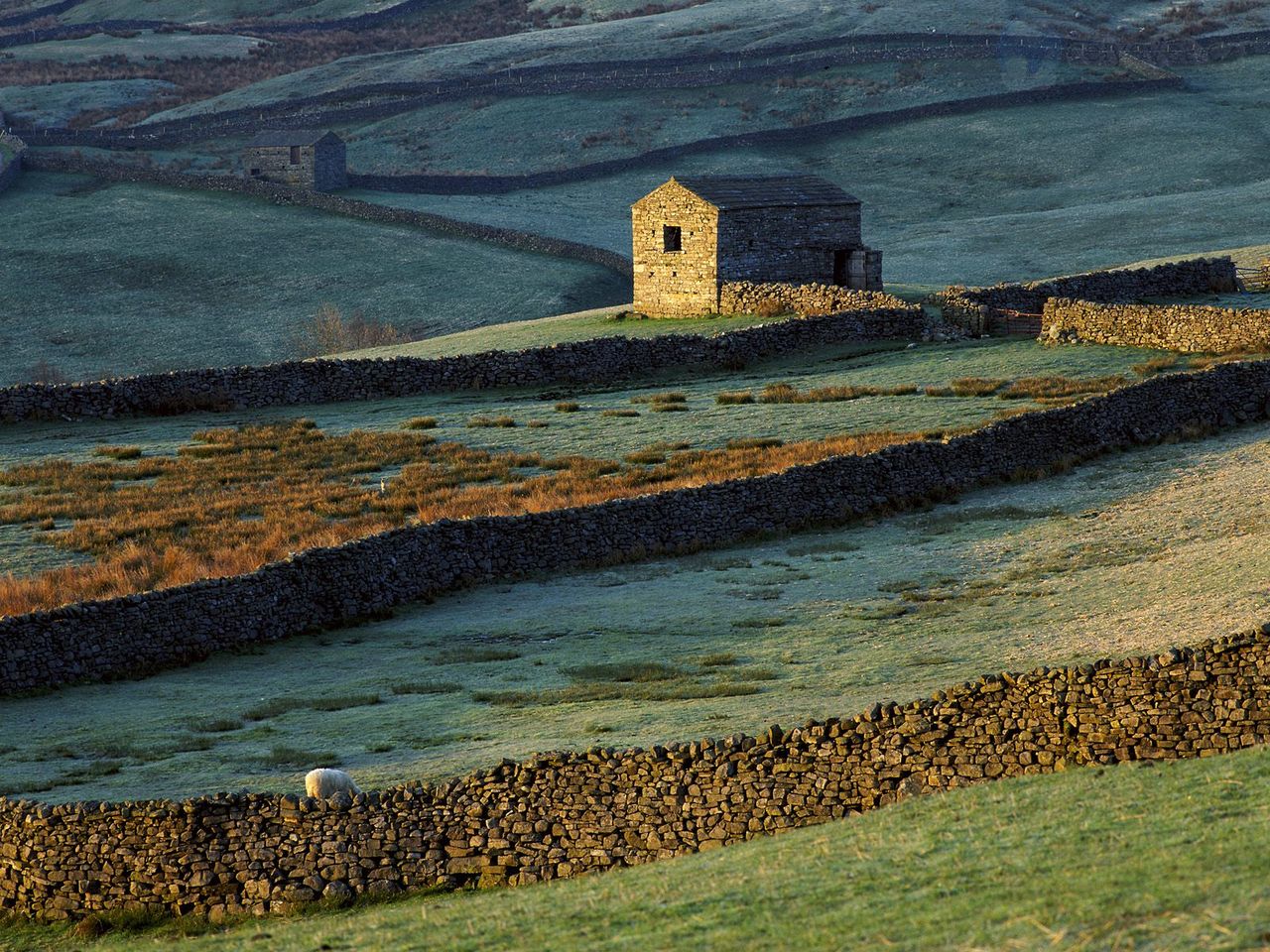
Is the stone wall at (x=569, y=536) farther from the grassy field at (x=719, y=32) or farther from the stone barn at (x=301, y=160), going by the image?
the grassy field at (x=719, y=32)

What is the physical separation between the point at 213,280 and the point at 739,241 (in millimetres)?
35042

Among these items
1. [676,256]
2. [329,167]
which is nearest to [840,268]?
[676,256]

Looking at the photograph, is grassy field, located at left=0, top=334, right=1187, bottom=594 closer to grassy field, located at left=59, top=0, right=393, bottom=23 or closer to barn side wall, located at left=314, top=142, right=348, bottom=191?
barn side wall, located at left=314, top=142, right=348, bottom=191

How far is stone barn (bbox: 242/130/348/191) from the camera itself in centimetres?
10319

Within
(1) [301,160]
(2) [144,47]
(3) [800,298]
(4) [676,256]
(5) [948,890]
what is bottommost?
(3) [800,298]

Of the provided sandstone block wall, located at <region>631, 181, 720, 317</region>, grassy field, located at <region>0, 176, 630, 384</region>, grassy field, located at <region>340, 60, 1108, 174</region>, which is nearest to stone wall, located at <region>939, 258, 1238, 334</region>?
sandstone block wall, located at <region>631, 181, 720, 317</region>

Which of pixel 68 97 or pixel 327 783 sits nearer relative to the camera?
pixel 327 783

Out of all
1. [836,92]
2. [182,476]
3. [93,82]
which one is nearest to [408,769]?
[182,476]

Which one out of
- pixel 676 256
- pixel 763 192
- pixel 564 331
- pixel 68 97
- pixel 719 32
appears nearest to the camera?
pixel 564 331

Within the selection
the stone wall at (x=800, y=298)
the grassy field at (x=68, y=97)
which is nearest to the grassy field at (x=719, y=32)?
the grassy field at (x=68, y=97)

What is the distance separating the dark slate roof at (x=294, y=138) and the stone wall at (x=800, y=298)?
5224 centimetres

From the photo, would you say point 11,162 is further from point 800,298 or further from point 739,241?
point 800,298

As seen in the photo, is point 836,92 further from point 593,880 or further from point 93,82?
point 593,880

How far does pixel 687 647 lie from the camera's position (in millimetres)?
24219
